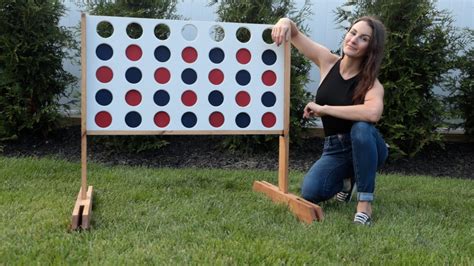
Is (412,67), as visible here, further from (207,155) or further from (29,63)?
(29,63)

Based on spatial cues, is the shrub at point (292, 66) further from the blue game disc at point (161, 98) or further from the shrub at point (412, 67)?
the blue game disc at point (161, 98)

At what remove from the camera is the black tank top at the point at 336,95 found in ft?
10.3

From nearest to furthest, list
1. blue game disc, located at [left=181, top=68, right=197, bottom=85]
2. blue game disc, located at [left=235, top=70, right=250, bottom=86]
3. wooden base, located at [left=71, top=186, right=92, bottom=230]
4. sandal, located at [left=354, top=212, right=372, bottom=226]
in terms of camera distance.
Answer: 1. wooden base, located at [left=71, top=186, right=92, bottom=230]
2. sandal, located at [left=354, top=212, right=372, bottom=226]
3. blue game disc, located at [left=181, top=68, right=197, bottom=85]
4. blue game disc, located at [left=235, top=70, right=250, bottom=86]

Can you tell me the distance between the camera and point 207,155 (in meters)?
5.21

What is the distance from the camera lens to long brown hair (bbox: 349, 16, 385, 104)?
3035 millimetres

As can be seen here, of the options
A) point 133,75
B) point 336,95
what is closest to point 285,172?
point 336,95

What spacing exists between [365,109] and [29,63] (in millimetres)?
3401

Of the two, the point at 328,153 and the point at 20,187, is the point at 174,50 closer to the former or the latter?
the point at 328,153

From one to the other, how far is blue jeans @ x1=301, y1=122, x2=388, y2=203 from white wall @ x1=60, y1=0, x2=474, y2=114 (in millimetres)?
2524

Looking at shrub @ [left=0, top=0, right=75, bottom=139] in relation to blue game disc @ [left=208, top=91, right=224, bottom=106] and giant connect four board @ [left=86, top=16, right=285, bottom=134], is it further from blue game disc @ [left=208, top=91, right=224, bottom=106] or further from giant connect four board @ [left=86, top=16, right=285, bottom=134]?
blue game disc @ [left=208, top=91, right=224, bottom=106]

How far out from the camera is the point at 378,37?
3.05 m

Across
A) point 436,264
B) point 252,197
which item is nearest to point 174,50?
point 252,197

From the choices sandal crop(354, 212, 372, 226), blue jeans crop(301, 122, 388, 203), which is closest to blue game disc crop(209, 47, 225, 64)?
blue jeans crop(301, 122, 388, 203)

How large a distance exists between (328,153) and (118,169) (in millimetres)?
1878
